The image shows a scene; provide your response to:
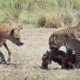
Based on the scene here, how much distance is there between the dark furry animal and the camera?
34.4 feet

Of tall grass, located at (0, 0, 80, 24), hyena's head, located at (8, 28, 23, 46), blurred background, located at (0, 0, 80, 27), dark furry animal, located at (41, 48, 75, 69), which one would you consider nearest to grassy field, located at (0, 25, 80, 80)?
dark furry animal, located at (41, 48, 75, 69)

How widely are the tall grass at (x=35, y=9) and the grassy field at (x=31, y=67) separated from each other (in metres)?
3.33

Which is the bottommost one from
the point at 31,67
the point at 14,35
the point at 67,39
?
the point at 31,67

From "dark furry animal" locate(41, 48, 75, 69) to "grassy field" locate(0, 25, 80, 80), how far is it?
16cm

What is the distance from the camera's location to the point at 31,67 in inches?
425

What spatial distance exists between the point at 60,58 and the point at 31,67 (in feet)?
2.24

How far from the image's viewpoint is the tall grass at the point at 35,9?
59.3 feet

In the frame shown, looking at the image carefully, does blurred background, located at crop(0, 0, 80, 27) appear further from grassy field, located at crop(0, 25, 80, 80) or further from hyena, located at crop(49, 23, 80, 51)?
hyena, located at crop(49, 23, 80, 51)

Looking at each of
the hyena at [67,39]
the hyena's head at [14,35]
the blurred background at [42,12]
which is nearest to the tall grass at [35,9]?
the blurred background at [42,12]

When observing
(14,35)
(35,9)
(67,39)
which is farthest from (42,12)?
(67,39)

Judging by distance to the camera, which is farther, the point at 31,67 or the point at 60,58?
the point at 31,67

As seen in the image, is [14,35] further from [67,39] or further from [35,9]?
[35,9]

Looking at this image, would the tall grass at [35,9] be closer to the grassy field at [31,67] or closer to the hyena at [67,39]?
the grassy field at [31,67]

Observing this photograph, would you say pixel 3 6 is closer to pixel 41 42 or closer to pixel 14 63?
pixel 41 42
